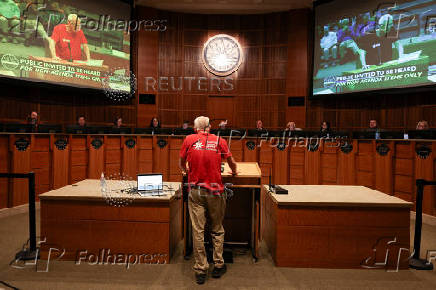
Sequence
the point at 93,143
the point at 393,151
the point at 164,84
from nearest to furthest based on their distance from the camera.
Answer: the point at 393,151, the point at 93,143, the point at 164,84

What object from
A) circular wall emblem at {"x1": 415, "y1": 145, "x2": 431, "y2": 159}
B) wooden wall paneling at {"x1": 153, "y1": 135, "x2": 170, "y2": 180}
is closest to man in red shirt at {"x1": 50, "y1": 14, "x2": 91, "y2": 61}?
wooden wall paneling at {"x1": 153, "y1": 135, "x2": 170, "y2": 180}

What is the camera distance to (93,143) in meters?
5.71

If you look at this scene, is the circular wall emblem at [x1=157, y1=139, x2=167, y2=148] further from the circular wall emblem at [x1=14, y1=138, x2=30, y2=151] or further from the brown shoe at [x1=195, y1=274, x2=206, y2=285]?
the brown shoe at [x1=195, y1=274, x2=206, y2=285]

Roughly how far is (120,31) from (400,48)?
24.7ft

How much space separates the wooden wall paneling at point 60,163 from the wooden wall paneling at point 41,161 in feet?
0.26

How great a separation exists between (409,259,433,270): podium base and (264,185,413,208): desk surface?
0.68 meters

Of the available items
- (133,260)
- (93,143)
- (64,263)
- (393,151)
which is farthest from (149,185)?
(393,151)

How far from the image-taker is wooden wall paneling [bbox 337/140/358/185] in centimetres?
548

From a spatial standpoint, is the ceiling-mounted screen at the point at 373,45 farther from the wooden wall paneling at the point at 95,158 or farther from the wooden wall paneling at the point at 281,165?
the wooden wall paneling at the point at 95,158

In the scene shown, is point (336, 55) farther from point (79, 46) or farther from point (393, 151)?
point (79, 46)

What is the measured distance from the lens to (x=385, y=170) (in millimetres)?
4980

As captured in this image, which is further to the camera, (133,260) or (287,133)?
(287,133)

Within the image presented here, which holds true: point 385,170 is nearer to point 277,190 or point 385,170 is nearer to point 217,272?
point 277,190

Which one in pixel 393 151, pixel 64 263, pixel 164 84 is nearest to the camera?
pixel 64 263
